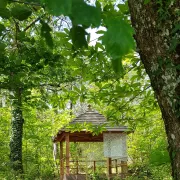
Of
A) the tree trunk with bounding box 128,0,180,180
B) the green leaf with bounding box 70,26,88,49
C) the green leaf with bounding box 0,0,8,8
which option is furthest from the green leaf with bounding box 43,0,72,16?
the tree trunk with bounding box 128,0,180,180

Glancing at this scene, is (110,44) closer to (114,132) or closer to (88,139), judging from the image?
(114,132)

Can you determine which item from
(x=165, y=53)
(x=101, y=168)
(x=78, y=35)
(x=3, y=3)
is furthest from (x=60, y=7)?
(x=101, y=168)

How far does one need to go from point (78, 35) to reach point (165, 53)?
24.4 inches

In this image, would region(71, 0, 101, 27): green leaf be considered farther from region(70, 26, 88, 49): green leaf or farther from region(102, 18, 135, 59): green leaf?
region(70, 26, 88, 49): green leaf

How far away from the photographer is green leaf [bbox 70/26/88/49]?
559mm

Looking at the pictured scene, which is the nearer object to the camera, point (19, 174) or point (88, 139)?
point (19, 174)

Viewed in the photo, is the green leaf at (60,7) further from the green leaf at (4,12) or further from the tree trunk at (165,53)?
the tree trunk at (165,53)

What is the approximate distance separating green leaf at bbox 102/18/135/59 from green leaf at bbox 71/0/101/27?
0.06 ft

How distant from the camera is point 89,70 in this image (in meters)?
2.41

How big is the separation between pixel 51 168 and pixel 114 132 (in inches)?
156

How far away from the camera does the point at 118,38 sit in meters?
0.38

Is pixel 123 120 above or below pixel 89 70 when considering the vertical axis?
below

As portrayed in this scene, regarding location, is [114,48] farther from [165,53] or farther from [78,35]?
[165,53]

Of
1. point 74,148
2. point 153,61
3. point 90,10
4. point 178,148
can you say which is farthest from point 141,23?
point 74,148
